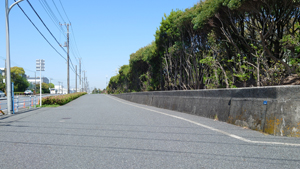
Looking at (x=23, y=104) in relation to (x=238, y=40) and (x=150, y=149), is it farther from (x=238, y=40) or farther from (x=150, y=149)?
(x=150, y=149)

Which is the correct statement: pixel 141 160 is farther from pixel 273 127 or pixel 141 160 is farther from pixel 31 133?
pixel 31 133

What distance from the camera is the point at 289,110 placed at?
20.6 feet

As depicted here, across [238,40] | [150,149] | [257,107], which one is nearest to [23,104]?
[238,40]

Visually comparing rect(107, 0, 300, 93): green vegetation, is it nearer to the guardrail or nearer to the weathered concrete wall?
the weathered concrete wall

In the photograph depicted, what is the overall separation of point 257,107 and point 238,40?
11.6 m

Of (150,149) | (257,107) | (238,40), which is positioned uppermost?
(238,40)

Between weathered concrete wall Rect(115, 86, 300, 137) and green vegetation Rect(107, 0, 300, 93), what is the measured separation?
4.51m

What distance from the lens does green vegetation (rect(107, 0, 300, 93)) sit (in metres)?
13.4

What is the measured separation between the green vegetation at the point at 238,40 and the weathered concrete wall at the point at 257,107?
4510mm

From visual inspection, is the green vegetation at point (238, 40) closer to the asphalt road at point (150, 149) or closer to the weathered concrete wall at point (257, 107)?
the weathered concrete wall at point (257, 107)

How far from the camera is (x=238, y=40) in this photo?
1803 centimetres

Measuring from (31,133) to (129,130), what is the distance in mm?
2862

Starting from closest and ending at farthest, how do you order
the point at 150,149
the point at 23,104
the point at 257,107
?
the point at 150,149, the point at 257,107, the point at 23,104

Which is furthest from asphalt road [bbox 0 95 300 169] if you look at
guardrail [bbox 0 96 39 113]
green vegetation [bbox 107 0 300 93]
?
guardrail [bbox 0 96 39 113]
